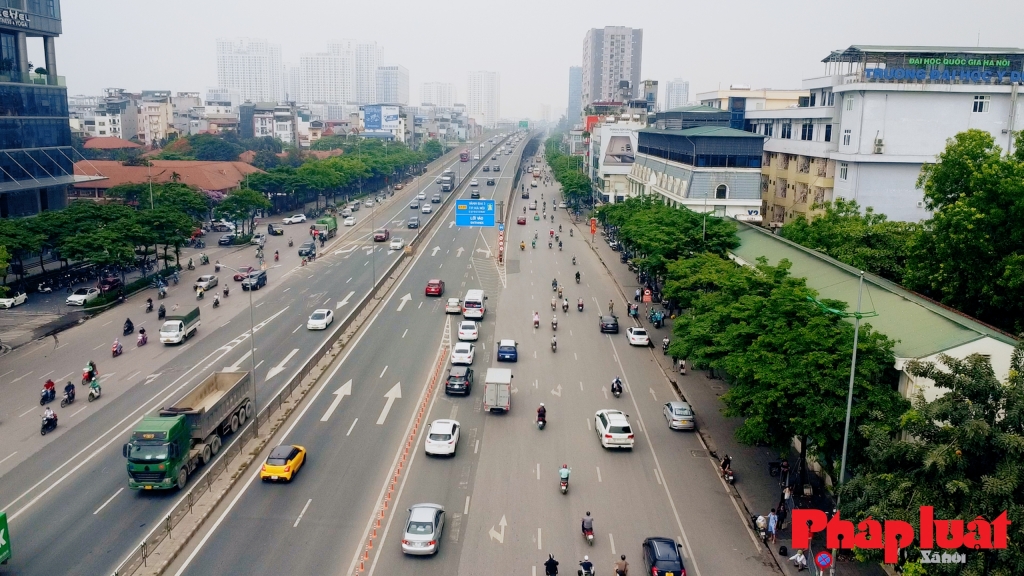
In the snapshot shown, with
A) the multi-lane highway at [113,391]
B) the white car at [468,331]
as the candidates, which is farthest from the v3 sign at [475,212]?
the white car at [468,331]

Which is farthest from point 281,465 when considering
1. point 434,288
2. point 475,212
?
point 475,212

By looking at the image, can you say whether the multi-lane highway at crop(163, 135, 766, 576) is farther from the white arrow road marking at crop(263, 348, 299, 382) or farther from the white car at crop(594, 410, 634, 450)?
the white arrow road marking at crop(263, 348, 299, 382)

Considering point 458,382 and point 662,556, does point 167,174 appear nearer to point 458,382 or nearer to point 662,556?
point 458,382

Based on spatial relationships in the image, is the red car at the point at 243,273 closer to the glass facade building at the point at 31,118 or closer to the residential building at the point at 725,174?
the glass facade building at the point at 31,118

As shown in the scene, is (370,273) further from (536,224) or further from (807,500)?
(807,500)

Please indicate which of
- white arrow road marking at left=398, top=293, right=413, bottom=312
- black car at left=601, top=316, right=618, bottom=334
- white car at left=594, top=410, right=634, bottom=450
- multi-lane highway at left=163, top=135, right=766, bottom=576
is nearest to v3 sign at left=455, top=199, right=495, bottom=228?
white arrow road marking at left=398, top=293, right=413, bottom=312

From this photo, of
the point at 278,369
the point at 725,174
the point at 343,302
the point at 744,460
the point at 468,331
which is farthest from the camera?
the point at 725,174
